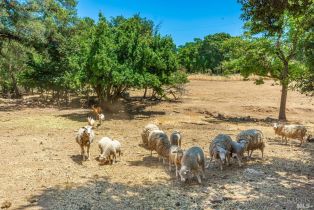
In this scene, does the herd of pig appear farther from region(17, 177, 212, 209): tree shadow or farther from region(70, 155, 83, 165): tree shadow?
region(17, 177, 212, 209): tree shadow

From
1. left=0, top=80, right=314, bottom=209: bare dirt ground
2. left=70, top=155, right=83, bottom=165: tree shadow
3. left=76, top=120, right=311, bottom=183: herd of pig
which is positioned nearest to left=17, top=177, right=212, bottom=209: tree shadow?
left=0, top=80, right=314, bottom=209: bare dirt ground

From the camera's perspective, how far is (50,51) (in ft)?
123

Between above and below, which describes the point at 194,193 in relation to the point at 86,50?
below

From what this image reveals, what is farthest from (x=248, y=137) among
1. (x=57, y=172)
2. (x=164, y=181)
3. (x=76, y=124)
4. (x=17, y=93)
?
(x=17, y=93)

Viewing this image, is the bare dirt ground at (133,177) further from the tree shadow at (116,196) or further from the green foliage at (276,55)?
the green foliage at (276,55)

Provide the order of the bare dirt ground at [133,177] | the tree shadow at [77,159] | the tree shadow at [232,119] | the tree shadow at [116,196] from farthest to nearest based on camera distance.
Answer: the tree shadow at [232,119] → the tree shadow at [77,159] → the bare dirt ground at [133,177] → the tree shadow at [116,196]

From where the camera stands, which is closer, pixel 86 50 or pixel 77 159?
pixel 77 159

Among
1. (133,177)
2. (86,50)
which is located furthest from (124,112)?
(133,177)

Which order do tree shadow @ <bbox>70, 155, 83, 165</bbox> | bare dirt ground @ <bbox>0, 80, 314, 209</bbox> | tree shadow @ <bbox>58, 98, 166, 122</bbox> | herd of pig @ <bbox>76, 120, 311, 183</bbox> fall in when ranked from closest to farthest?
bare dirt ground @ <bbox>0, 80, 314, 209</bbox>
herd of pig @ <bbox>76, 120, 311, 183</bbox>
tree shadow @ <bbox>70, 155, 83, 165</bbox>
tree shadow @ <bbox>58, 98, 166, 122</bbox>

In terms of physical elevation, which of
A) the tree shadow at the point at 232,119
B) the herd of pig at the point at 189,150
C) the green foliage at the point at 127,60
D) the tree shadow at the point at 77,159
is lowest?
the tree shadow at the point at 77,159

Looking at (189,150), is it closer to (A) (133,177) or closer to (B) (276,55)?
(A) (133,177)

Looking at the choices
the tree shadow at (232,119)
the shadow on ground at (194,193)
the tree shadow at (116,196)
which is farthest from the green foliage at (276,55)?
the tree shadow at (116,196)

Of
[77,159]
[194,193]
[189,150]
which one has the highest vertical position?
[189,150]

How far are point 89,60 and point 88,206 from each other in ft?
60.8
